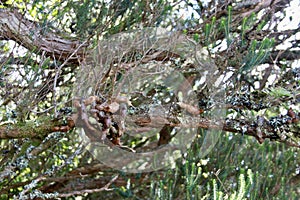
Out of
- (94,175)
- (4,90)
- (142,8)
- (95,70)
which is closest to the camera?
(95,70)

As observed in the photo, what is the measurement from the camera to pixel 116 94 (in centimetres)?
129

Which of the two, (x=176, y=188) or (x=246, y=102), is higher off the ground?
(x=246, y=102)

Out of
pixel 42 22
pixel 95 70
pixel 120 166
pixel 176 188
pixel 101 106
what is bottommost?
pixel 176 188

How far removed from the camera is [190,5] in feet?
6.21

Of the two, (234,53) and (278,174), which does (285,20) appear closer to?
(234,53)

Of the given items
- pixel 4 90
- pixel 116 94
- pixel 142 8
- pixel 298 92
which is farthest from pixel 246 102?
pixel 4 90

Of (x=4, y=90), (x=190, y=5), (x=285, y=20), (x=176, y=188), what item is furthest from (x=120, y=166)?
(x=285, y=20)

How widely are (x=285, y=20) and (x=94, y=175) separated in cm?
125

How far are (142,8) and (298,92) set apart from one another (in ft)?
2.22

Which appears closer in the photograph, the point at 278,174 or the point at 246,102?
the point at 246,102

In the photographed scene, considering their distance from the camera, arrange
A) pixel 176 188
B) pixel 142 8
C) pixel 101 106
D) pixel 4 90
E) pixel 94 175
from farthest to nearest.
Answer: pixel 94 175 → pixel 176 188 → pixel 142 8 → pixel 4 90 → pixel 101 106

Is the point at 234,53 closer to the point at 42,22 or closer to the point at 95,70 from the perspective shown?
the point at 95,70

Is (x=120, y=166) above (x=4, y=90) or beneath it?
beneath

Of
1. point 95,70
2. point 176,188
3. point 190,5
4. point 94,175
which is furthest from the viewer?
point 94,175
